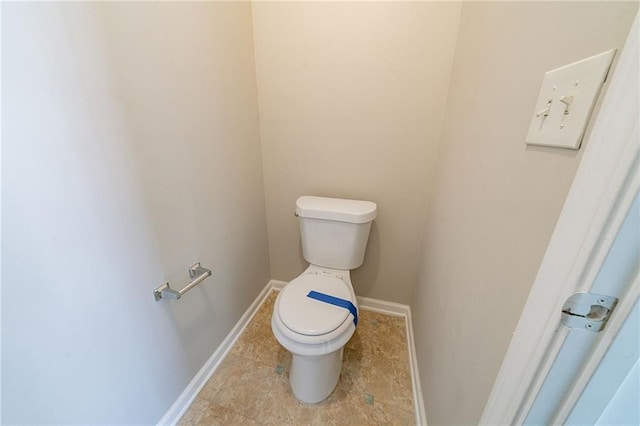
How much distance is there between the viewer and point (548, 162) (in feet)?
1.36

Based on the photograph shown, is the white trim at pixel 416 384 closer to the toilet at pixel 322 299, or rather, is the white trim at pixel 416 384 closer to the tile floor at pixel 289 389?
the tile floor at pixel 289 389

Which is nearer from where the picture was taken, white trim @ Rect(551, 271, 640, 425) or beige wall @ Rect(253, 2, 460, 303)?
white trim @ Rect(551, 271, 640, 425)

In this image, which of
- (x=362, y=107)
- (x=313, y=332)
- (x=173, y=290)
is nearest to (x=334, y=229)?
(x=313, y=332)

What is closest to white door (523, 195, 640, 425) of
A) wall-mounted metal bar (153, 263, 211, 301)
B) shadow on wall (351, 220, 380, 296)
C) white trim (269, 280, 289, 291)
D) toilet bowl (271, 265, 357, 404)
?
toilet bowl (271, 265, 357, 404)

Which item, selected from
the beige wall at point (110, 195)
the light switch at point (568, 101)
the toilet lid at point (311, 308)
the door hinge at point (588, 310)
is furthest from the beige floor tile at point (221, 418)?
the light switch at point (568, 101)

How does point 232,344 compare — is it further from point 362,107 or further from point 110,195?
point 362,107

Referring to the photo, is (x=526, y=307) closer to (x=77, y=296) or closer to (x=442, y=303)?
(x=442, y=303)

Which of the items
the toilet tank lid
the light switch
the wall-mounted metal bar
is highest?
the light switch

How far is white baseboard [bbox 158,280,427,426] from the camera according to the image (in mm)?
1042

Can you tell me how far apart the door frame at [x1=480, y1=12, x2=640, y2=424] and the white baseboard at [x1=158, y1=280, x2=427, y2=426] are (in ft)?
2.77

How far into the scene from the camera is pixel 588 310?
33 centimetres

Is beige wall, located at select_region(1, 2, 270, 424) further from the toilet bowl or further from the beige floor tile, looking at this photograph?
the toilet bowl

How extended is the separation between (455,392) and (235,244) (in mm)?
1107

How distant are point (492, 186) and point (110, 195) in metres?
1.03
